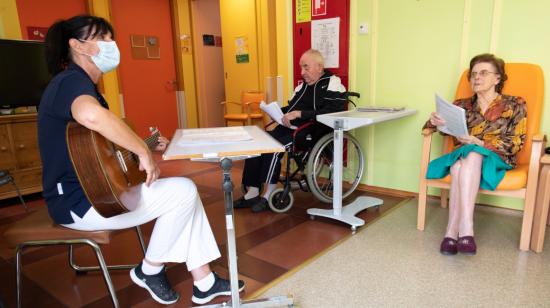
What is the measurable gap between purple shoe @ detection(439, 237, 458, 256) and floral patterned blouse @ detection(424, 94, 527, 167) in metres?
0.54

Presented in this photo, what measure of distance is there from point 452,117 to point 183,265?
1.62 metres

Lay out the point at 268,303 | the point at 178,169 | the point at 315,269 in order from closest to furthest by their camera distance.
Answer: the point at 268,303 → the point at 315,269 → the point at 178,169

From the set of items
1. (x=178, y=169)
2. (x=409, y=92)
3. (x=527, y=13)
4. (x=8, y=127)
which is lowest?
(x=178, y=169)

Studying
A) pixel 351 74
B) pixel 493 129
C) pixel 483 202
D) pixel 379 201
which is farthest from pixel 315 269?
pixel 351 74

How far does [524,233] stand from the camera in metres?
1.96

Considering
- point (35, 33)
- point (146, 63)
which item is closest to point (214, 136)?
point (35, 33)

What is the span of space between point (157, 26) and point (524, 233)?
195 inches

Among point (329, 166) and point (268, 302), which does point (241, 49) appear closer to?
point (329, 166)

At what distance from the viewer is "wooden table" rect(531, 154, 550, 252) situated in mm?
1901

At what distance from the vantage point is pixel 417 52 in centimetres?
272

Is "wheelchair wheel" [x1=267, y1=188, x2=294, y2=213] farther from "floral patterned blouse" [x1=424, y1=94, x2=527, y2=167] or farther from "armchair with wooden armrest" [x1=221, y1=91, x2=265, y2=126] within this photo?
"armchair with wooden armrest" [x1=221, y1=91, x2=265, y2=126]

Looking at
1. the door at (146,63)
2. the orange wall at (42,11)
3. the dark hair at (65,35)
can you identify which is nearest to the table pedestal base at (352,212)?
the dark hair at (65,35)

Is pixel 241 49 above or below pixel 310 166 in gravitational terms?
above

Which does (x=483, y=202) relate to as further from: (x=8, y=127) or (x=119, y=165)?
(x=8, y=127)
